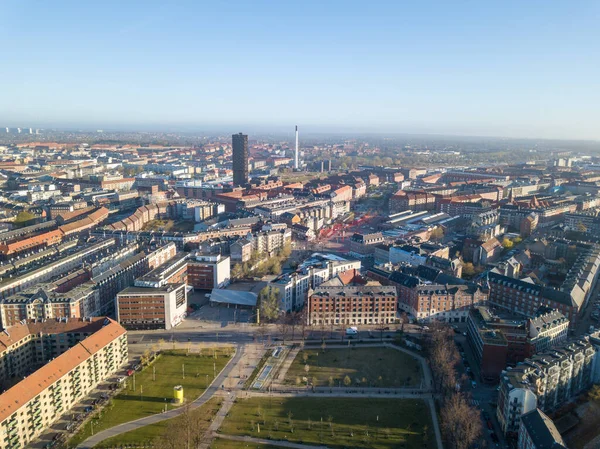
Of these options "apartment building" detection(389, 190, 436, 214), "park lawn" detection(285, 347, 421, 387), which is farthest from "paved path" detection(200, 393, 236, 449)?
"apartment building" detection(389, 190, 436, 214)

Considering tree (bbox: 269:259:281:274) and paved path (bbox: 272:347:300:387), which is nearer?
paved path (bbox: 272:347:300:387)

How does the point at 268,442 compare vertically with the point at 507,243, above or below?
below

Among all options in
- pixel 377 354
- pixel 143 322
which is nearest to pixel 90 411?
pixel 143 322

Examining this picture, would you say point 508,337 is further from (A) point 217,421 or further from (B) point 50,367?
(B) point 50,367

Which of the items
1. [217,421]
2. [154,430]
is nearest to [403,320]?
[217,421]

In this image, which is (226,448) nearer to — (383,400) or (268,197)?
(383,400)

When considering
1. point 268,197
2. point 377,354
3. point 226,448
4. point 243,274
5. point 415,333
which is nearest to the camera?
point 226,448

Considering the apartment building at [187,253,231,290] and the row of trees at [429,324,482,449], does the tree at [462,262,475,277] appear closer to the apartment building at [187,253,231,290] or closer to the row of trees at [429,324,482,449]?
the row of trees at [429,324,482,449]
